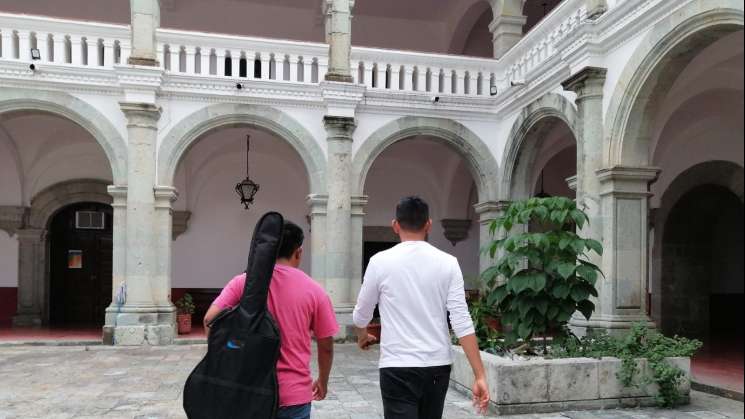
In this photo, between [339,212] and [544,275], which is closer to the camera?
[544,275]

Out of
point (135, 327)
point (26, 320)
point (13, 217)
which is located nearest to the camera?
point (135, 327)

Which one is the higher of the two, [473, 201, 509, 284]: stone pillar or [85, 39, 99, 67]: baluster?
[85, 39, 99, 67]: baluster

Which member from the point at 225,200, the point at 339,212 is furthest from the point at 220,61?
the point at 225,200

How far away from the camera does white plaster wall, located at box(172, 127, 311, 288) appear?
1321 centimetres

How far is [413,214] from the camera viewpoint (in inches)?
113

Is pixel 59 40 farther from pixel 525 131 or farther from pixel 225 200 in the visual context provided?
pixel 525 131

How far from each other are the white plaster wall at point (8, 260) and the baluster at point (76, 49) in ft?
16.2

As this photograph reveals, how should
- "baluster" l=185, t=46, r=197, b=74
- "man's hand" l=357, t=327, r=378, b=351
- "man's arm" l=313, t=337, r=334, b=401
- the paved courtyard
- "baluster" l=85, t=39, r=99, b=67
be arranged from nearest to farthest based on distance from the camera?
"man's arm" l=313, t=337, r=334, b=401, "man's hand" l=357, t=327, r=378, b=351, the paved courtyard, "baluster" l=85, t=39, r=99, b=67, "baluster" l=185, t=46, r=197, b=74

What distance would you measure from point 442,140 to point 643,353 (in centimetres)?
614

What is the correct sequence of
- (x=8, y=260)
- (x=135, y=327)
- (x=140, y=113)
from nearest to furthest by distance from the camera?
(x=135, y=327)
(x=140, y=113)
(x=8, y=260)

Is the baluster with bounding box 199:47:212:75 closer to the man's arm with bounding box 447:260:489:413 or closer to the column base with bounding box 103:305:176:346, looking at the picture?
the column base with bounding box 103:305:176:346

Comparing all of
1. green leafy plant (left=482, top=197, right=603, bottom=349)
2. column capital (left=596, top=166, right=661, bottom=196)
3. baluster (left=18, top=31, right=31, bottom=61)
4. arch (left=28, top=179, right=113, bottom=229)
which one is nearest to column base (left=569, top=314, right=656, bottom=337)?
column capital (left=596, top=166, right=661, bottom=196)

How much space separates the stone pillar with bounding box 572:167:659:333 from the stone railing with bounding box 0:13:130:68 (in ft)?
25.3

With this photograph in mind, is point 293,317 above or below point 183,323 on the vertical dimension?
above
